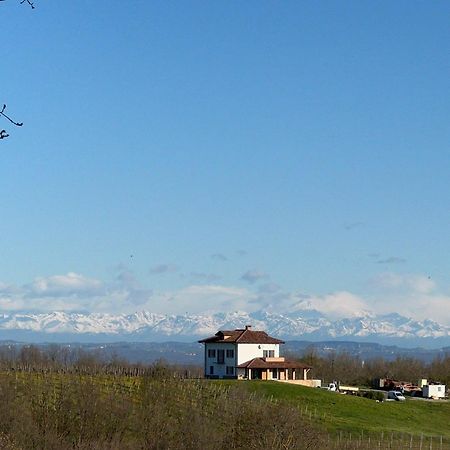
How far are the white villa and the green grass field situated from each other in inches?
318

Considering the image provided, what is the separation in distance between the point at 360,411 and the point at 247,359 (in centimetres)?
2005

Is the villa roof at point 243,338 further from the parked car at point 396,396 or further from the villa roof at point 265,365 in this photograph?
the parked car at point 396,396

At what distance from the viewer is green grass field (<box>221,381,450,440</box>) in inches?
3324

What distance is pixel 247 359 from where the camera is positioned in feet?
357

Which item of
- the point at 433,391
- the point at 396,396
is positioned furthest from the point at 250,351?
the point at 433,391

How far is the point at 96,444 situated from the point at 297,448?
9008 mm

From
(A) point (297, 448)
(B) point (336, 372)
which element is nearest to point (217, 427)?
(A) point (297, 448)

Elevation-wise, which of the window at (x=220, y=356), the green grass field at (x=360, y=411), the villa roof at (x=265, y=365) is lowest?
the green grass field at (x=360, y=411)

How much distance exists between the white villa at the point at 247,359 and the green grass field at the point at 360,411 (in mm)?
8073

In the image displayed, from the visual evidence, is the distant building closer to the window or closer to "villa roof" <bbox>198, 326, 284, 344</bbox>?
"villa roof" <bbox>198, 326, 284, 344</bbox>

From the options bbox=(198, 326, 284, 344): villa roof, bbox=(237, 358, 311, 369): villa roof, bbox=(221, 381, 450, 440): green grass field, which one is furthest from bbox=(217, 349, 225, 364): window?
bbox=(221, 381, 450, 440): green grass field

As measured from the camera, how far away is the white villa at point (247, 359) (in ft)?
351

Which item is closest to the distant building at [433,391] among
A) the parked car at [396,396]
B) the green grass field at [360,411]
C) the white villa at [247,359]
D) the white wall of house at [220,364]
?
the parked car at [396,396]

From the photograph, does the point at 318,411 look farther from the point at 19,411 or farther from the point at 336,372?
the point at 336,372
